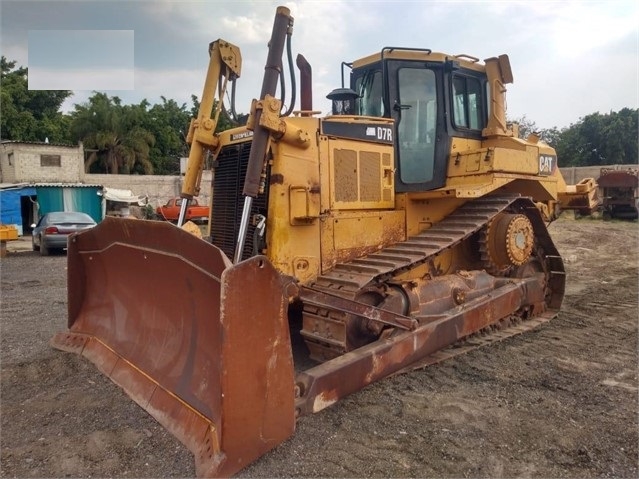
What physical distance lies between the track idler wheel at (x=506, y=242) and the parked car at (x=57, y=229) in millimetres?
11455

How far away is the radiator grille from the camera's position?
4559 millimetres

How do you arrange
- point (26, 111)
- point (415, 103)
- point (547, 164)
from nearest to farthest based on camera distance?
point (415, 103), point (547, 164), point (26, 111)

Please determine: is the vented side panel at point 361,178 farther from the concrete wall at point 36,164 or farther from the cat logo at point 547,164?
the concrete wall at point 36,164

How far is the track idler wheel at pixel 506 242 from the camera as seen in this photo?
18.2 feet

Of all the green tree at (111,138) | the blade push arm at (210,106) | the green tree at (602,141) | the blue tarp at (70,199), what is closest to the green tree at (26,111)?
the green tree at (111,138)

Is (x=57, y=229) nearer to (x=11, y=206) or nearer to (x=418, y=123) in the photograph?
(x=11, y=206)

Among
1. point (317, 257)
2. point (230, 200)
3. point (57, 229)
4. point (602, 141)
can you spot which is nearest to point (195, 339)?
point (317, 257)

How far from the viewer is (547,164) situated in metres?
6.50

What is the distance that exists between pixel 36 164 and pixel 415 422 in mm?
26031

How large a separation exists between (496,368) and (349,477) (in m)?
2.28

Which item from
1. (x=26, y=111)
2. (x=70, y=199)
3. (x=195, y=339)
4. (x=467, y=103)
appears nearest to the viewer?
(x=195, y=339)

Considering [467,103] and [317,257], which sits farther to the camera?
[467,103]

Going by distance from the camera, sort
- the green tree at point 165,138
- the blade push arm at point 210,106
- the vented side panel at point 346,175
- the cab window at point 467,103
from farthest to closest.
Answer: the green tree at point 165,138, the cab window at point 467,103, the blade push arm at point 210,106, the vented side panel at point 346,175

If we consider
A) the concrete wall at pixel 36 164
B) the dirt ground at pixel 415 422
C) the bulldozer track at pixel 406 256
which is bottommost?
the dirt ground at pixel 415 422
